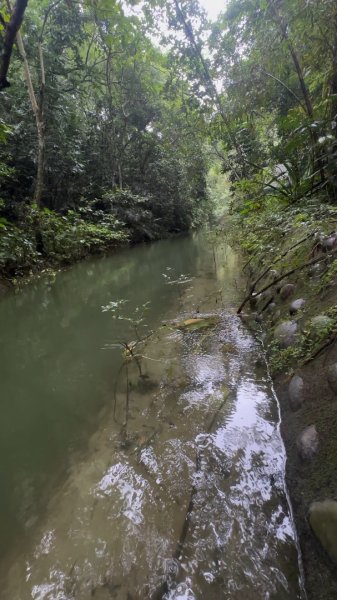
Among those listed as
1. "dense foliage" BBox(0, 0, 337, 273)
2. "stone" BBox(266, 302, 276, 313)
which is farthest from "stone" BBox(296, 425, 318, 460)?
"dense foliage" BBox(0, 0, 337, 273)

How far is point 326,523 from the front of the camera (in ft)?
4.15

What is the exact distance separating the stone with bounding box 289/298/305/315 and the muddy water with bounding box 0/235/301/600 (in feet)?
1.77

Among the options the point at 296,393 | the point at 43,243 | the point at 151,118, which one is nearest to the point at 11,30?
the point at 296,393

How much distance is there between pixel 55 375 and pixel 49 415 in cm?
67

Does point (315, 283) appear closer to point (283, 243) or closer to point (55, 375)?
point (283, 243)

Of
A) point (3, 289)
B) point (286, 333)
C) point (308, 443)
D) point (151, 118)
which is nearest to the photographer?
point (308, 443)

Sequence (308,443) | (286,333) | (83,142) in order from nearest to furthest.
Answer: (308,443) < (286,333) < (83,142)

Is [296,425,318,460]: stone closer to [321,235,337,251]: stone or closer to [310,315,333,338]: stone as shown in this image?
[310,315,333,338]: stone

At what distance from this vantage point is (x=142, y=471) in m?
1.95

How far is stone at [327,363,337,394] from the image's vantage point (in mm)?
1779

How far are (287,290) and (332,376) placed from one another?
1712 millimetres

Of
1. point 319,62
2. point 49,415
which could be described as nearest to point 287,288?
point 49,415

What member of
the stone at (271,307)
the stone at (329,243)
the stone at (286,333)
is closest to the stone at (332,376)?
the stone at (286,333)

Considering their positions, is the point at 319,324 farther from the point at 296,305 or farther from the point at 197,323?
the point at 197,323
